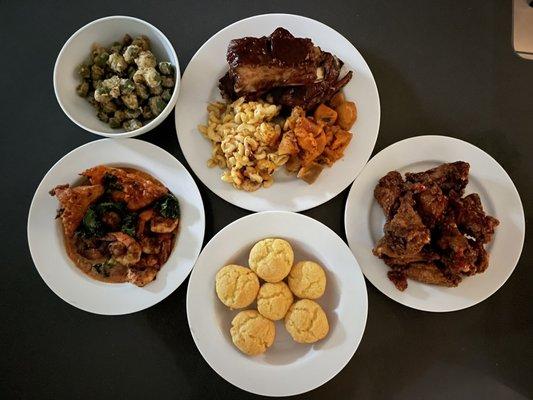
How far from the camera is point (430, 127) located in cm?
184

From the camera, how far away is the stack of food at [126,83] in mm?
1598

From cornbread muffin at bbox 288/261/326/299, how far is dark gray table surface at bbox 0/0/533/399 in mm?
243

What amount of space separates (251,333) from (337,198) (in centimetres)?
63

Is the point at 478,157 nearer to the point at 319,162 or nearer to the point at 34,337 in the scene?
the point at 319,162

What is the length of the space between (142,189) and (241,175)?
1.21 ft

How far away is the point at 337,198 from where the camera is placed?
178 cm

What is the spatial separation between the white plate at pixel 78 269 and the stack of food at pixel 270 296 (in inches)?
7.0

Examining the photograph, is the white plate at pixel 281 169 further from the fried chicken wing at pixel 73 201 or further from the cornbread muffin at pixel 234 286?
the fried chicken wing at pixel 73 201

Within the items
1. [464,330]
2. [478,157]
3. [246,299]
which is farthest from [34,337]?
[478,157]

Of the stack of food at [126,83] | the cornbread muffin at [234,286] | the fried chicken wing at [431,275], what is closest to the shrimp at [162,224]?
the cornbread muffin at [234,286]

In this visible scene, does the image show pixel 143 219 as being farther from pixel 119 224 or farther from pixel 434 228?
pixel 434 228

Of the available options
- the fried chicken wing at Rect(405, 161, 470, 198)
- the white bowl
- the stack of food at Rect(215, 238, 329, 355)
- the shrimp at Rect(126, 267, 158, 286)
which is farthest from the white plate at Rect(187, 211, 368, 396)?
the white bowl

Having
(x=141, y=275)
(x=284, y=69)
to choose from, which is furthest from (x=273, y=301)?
(x=284, y=69)

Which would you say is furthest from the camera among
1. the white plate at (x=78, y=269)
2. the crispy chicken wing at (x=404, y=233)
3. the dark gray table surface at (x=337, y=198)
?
the dark gray table surface at (x=337, y=198)
